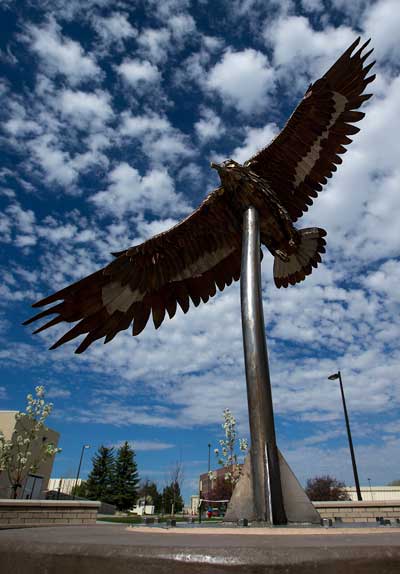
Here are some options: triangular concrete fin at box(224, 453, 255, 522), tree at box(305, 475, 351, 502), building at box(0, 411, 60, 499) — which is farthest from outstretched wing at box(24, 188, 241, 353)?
tree at box(305, 475, 351, 502)

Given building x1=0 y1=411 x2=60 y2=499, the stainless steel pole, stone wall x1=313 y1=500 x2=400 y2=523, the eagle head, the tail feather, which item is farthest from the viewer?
building x1=0 y1=411 x2=60 y2=499

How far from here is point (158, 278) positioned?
6.61 metres

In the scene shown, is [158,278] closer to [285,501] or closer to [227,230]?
[227,230]

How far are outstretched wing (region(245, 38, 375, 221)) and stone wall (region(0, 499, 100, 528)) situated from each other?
30.5 feet

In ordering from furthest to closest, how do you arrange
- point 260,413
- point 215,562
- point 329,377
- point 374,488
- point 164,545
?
1. point 374,488
2. point 329,377
3. point 260,413
4. point 164,545
5. point 215,562

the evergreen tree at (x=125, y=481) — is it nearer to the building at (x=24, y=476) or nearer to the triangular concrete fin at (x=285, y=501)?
the building at (x=24, y=476)

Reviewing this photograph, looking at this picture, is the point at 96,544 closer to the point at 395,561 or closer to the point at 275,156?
the point at 395,561

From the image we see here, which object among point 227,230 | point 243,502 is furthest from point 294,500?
point 227,230

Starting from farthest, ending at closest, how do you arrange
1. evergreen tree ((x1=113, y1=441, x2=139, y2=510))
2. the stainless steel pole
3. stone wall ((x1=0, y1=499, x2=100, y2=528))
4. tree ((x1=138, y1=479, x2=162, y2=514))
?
tree ((x1=138, y1=479, x2=162, y2=514)) → evergreen tree ((x1=113, y1=441, x2=139, y2=510)) → stone wall ((x1=0, y1=499, x2=100, y2=528)) → the stainless steel pole

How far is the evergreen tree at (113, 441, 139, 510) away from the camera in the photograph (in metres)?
53.7

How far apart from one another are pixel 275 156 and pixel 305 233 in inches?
61.1

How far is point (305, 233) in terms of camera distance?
7090mm

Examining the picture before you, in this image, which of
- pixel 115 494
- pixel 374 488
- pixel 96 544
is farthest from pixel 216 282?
pixel 374 488

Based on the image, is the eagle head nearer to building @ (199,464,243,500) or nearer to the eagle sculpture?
the eagle sculpture
